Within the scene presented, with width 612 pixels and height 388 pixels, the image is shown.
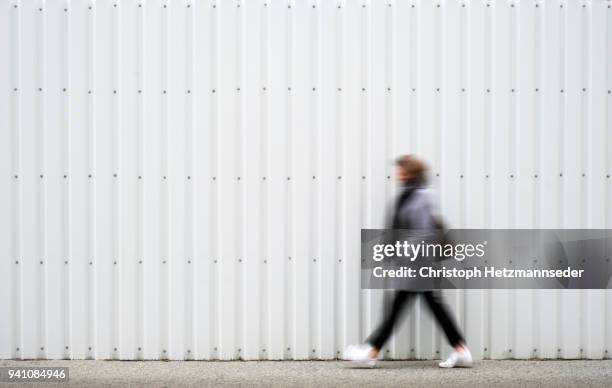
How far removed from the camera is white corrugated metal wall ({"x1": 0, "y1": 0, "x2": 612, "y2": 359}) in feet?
22.4

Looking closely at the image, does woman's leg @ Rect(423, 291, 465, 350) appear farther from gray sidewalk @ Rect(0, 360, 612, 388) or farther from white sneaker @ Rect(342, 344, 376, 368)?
white sneaker @ Rect(342, 344, 376, 368)

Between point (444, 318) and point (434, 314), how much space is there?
0.30ft

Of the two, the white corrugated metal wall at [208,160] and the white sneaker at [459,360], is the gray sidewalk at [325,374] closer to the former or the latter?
the white sneaker at [459,360]

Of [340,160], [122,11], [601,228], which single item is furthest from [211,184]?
[601,228]

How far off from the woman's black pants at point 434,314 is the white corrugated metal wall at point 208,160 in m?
0.36

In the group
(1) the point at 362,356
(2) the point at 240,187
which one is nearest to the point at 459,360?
(1) the point at 362,356

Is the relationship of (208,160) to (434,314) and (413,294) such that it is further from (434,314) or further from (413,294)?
(434,314)

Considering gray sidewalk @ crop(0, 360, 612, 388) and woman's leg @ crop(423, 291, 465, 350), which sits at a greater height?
woman's leg @ crop(423, 291, 465, 350)

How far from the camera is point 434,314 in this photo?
651cm

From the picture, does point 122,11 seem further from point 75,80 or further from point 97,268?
point 97,268

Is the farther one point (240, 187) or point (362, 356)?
point (240, 187)

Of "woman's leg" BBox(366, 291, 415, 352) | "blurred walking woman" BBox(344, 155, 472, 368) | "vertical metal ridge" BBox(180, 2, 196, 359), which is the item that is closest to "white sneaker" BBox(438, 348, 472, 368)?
"blurred walking woman" BBox(344, 155, 472, 368)

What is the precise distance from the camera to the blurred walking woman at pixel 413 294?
21.0ft

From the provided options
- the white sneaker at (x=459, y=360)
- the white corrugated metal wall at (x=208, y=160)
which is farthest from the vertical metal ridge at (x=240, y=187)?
the white sneaker at (x=459, y=360)
